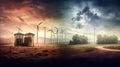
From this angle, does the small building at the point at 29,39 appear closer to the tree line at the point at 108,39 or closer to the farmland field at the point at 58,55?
the farmland field at the point at 58,55

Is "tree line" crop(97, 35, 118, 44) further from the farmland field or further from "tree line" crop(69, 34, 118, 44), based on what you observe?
the farmland field

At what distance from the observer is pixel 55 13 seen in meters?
8.12

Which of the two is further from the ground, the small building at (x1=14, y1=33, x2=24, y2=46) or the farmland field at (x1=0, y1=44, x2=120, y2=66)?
the small building at (x1=14, y1=33, x2=24, y2=46)

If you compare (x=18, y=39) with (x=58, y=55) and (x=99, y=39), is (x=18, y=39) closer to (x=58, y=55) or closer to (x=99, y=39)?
(x=58, y=55)

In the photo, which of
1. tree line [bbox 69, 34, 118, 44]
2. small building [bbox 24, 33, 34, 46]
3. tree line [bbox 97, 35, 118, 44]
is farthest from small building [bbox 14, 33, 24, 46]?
tree line [bbox 97, 35, 118, 44]

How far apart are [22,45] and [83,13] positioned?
4.63 feet

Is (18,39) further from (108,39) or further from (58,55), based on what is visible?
(108,39)

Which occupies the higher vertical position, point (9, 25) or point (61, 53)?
point (9, 25)

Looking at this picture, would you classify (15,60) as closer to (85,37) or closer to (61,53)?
(61,53)

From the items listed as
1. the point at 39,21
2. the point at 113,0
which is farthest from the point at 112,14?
the point at 39,21

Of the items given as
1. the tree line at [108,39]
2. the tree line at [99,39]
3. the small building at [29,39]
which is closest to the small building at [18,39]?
the small building at [29,39]

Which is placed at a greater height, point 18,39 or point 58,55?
point 18,39

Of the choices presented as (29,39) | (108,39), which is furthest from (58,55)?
(108,39)

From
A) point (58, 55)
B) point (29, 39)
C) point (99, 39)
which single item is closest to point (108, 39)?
point (99, 39)
